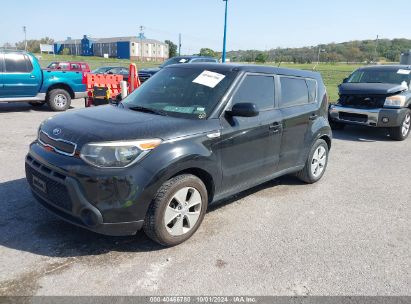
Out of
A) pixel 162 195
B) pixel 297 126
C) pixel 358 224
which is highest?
pixel 297 126

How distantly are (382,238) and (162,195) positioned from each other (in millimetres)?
2427

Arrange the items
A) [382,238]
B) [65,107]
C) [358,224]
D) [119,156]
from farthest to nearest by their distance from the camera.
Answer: [65,107] < [358,224] < [382,238] < [119,156]

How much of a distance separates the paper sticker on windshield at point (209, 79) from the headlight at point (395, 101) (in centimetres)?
636

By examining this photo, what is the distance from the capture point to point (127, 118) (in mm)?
3551

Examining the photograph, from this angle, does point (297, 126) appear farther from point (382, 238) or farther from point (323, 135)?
point (382, 238)

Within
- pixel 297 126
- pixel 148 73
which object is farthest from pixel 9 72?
pixel 297 126

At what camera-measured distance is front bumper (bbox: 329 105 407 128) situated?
340 inches

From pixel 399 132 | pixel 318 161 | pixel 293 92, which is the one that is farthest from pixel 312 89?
pixel 399 132

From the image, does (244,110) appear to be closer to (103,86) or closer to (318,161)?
(318,161)

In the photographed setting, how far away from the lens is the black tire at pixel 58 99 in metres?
11.1

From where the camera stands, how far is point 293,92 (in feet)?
15.8

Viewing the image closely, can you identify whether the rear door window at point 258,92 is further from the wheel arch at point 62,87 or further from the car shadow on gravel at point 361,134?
the wheel arch at point 62,87

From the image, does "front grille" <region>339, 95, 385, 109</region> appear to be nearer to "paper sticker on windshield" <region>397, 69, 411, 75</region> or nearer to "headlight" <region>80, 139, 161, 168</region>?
"paper sticker on windshield" <region>397, 69, 411, 75</region>

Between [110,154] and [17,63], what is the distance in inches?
348
